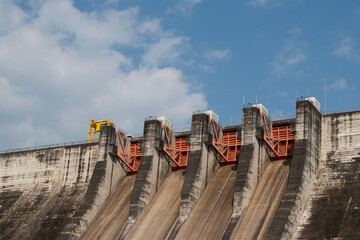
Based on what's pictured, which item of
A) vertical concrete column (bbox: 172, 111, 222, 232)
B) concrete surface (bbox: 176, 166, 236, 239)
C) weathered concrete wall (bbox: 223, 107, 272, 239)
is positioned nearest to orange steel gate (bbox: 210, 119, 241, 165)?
vertical concrete column (bbox: 172, 111, 222, 232)

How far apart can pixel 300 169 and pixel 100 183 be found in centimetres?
1954

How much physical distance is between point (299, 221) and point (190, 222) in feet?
30.0

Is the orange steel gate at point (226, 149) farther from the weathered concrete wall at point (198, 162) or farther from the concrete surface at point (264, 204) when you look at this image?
the concrete surface at point (264, 204)

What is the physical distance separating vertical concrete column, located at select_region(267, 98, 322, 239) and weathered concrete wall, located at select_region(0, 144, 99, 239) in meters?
21.7

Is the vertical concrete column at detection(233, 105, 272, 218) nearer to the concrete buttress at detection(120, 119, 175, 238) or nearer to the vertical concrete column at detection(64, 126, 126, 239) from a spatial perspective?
the concrete buttress at detection(120, 119, 175, 238)

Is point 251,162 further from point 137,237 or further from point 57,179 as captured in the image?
point 57,179

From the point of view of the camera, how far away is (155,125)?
213 feet

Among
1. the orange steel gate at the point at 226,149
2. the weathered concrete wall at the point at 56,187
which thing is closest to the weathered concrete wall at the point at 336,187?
the orange steel gate at the point at 226,149

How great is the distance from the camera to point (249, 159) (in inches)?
2248

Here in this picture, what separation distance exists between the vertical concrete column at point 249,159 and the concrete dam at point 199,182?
0.09 metres

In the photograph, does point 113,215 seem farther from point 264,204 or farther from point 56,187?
point 264,204

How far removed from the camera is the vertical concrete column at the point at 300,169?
1980 inches

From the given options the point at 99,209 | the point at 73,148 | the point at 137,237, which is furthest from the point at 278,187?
the point at 73,148

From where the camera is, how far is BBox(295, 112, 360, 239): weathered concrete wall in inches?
1965
